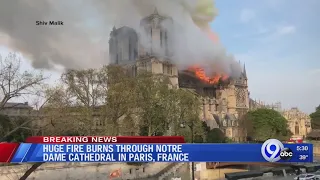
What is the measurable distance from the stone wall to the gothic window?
317 ft

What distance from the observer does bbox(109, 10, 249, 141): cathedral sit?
116 meters

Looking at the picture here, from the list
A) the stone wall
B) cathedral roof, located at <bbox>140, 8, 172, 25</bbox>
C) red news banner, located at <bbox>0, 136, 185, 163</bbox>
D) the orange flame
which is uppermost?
cathedral roof, located at <bbox>140, 8, 172, 25</bbox>

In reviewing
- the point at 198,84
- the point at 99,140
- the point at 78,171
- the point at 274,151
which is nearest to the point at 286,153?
the point at 274,151

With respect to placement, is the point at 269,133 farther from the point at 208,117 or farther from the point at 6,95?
the point at 6,95

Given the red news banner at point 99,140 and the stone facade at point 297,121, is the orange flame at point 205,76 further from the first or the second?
the red news banner at point 99,140

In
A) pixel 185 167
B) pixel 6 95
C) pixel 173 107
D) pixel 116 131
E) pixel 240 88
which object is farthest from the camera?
pixel 240 88

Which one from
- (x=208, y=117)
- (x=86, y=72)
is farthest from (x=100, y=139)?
(x=208, y=117)

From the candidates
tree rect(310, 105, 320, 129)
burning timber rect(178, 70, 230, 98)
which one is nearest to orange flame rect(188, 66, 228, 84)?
burning timber rect(178, 70, 230, 98)

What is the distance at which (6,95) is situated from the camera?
1931 cm

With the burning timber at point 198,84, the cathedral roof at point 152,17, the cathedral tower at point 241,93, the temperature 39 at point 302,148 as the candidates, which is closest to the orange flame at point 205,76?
the burning timber at point 198,84

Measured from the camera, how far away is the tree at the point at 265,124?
325 feet

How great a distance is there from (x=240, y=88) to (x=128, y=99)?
100m

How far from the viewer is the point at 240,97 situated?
14500 cm

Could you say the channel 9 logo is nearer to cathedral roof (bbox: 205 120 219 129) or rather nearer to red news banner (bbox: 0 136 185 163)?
red news banner (bbox: 0 136 185 163)
